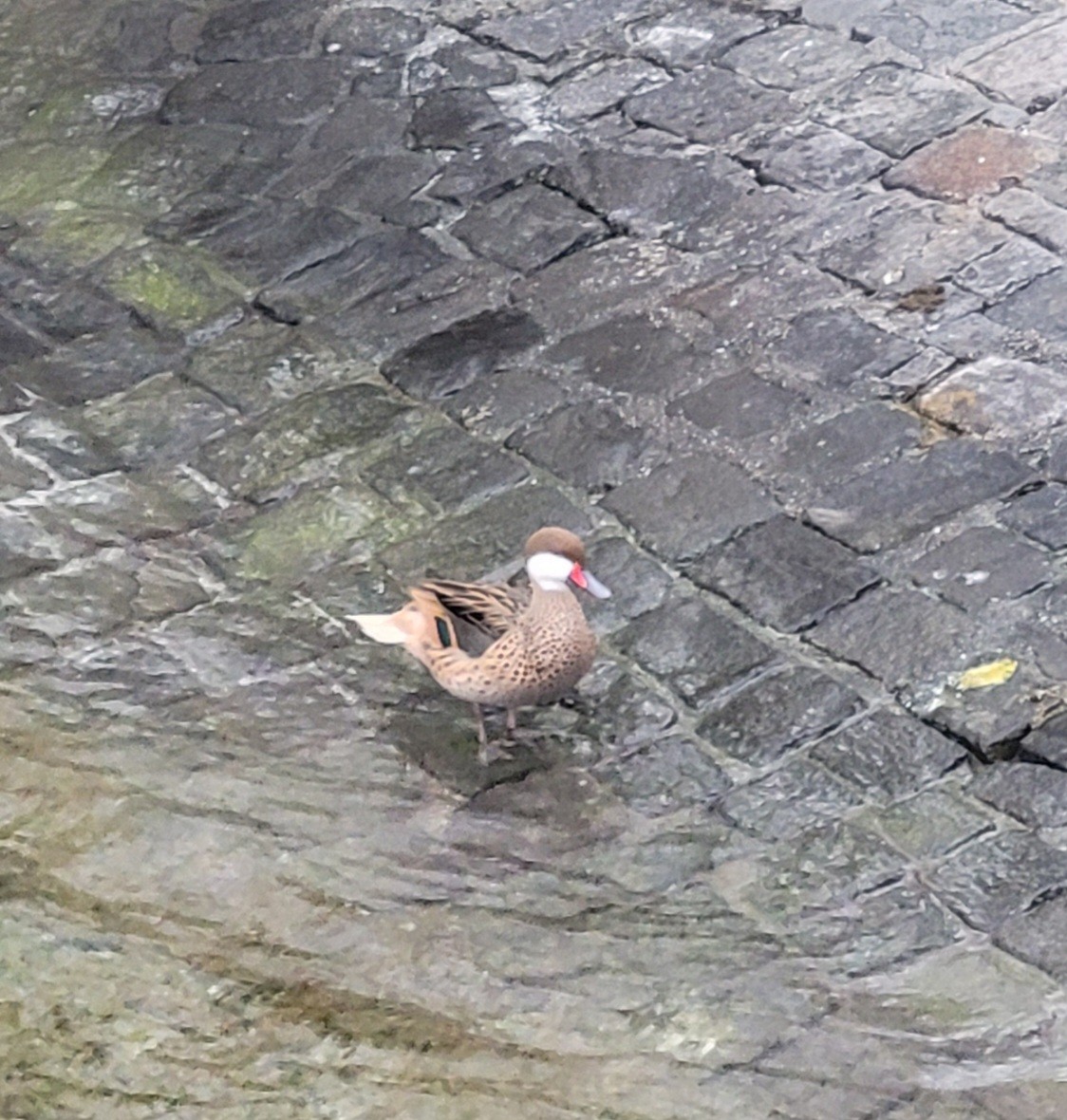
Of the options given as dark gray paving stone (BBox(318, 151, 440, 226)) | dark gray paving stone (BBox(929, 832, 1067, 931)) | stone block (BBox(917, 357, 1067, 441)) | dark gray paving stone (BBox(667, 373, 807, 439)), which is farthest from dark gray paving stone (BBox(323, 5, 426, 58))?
dark gray paving stone (BBox(929, 832, 1067, 931))

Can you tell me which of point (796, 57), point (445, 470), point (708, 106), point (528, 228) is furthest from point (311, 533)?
point (796, 57)

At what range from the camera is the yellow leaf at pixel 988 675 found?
3971 millimetres

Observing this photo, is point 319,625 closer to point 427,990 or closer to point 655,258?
point 427,990

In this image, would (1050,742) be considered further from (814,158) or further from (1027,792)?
(814,158)

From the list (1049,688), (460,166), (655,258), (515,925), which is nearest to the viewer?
(515,925)

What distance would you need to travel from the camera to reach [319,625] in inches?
174

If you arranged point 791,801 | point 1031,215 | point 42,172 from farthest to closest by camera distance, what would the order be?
point 42,172
point 1031,215
point 791,801

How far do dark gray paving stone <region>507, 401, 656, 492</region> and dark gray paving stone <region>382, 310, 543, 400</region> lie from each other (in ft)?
0.95

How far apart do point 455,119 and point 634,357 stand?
1.49 metres

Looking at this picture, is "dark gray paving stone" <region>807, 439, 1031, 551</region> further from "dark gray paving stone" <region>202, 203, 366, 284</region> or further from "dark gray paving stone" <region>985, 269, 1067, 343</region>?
"dark gray paving stone" <region>202, 203, 366, 284</region>

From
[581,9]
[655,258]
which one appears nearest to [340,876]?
[655,258]

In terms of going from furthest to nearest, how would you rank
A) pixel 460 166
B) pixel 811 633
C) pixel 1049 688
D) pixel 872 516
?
pixel 460 166 < pixel 872 516 < pixel 811 633 < pixel 1049 688

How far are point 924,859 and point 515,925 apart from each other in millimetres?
791

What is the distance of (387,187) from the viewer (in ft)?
19.3
